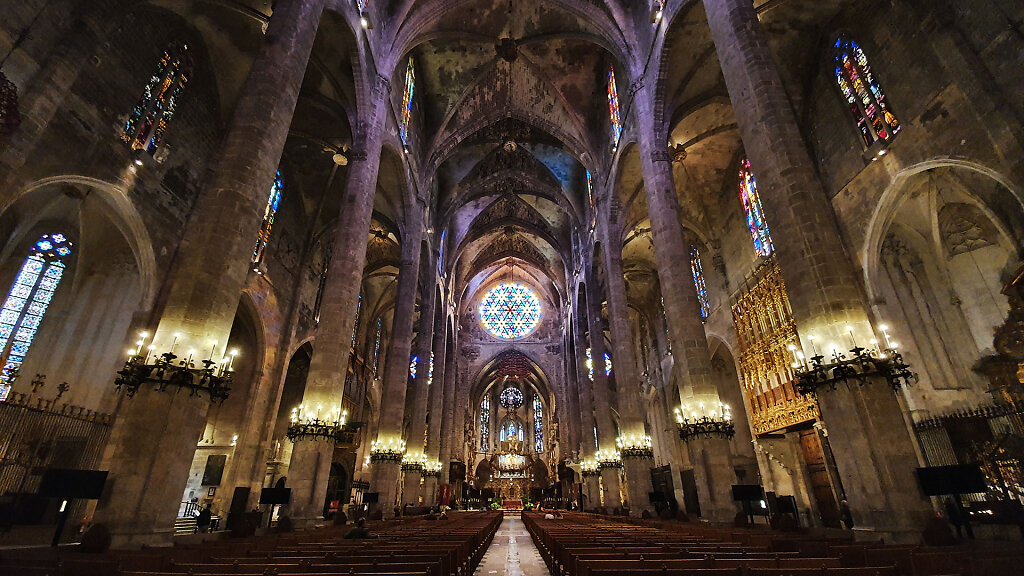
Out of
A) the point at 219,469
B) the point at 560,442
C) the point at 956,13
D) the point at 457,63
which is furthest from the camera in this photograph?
the point at 560,442

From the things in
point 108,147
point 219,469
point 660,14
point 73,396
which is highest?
point 660,14

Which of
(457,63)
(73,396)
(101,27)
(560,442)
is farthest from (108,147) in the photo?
(560,442)

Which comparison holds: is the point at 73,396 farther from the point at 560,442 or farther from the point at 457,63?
the point at 560,442

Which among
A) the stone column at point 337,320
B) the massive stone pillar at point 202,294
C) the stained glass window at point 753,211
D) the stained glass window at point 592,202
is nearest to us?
the massive stone pillar at point 202,294

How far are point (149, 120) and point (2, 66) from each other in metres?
4.82

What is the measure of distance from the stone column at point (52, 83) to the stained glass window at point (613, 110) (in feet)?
54.5

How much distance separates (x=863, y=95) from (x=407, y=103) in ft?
55.4

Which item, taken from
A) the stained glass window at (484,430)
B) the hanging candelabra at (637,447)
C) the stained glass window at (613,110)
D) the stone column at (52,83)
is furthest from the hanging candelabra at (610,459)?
the stained glass window at (484,430)

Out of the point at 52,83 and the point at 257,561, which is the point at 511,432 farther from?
the point at 257,561

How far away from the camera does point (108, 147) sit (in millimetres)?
11727

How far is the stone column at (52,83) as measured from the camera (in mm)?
8406

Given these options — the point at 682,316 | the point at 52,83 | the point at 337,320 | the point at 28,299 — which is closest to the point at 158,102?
the point at 52,83

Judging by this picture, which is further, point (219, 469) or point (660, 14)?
point (219, 469)

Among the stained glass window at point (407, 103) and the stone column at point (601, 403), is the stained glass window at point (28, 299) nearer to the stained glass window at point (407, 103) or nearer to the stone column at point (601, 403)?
the stained glass window at point (407, 103)
